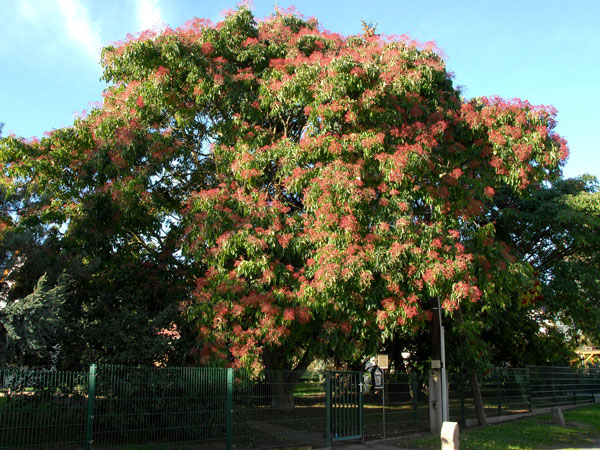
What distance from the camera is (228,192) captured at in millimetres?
13867

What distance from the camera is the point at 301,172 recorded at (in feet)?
42.8

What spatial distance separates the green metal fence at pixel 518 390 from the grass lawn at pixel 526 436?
2.99 ft

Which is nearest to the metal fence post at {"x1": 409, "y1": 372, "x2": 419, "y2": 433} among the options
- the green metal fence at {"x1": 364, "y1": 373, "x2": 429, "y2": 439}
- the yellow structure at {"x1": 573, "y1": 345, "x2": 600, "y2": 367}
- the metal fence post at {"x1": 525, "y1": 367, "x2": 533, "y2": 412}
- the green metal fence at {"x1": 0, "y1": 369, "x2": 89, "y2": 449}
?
the green metal fence at {"x1": 364, "y1": 373, "x2": 429, "y2": 439}

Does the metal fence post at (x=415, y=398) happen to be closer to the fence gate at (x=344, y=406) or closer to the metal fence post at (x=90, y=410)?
the fence gate at (x=344, y=406)

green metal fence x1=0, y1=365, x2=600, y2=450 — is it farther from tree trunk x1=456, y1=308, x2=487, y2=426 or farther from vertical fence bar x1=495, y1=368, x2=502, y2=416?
vertical fence bar x1=495, y1=368, x2=502, y2=416

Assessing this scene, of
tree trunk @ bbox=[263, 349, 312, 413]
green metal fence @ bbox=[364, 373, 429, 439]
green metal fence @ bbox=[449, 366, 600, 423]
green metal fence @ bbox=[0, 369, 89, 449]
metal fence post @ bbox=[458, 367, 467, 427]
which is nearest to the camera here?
green metal fence @ bbox=[0, 369, 89, 449]

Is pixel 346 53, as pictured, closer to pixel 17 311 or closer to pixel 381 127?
pixel 381 127

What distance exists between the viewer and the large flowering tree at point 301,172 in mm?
12445

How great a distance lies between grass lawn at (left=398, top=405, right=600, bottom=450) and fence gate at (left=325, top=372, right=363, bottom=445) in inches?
63.2

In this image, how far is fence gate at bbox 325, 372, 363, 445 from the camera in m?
13.3

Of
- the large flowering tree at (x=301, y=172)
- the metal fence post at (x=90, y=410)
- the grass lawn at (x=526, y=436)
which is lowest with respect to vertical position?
the grass lawn at (x=526, y=436)

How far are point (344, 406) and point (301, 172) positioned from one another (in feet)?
19.4

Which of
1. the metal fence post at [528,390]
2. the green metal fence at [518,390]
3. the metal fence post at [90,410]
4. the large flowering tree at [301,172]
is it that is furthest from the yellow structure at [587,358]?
the metal fence post at [90,410]

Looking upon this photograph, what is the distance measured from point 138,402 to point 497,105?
11.4m
